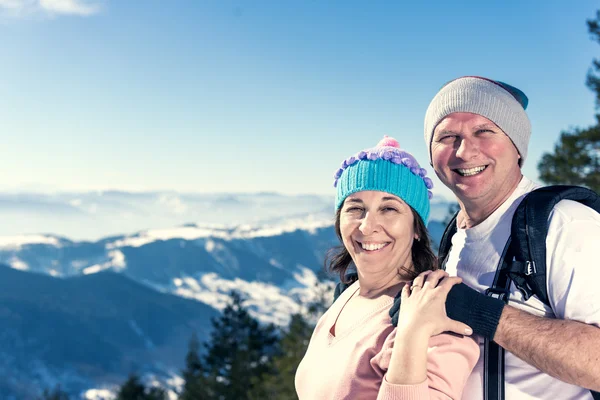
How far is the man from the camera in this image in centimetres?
300

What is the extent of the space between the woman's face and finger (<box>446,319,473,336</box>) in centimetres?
86

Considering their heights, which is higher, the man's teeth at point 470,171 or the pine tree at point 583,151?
the pine tree at point 583,151

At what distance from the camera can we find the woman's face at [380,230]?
385 cm

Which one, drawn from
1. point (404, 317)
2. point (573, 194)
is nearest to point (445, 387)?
point (404, 317)

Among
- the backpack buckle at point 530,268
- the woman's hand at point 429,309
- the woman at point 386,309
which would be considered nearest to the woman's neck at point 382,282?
the woman at point 386,309

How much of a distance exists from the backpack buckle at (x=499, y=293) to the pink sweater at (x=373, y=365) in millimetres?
332

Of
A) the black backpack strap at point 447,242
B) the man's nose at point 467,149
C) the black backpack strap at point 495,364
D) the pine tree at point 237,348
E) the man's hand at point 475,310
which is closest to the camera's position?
the man's hand at point 475,310

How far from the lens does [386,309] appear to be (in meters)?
3.64

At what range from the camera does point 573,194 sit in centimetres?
333

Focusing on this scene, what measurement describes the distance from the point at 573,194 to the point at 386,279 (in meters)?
1.38

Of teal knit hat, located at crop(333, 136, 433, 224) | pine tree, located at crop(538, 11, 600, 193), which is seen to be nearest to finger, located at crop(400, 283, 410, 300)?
teal knit hat, located at crop(333, 136, 433, 224)

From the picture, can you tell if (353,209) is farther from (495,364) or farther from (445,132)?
(495,364)

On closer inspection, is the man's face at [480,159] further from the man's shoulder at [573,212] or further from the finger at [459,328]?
the finger at [459,328]

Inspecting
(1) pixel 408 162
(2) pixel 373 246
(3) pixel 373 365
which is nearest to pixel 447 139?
(1) pixel 408 162
